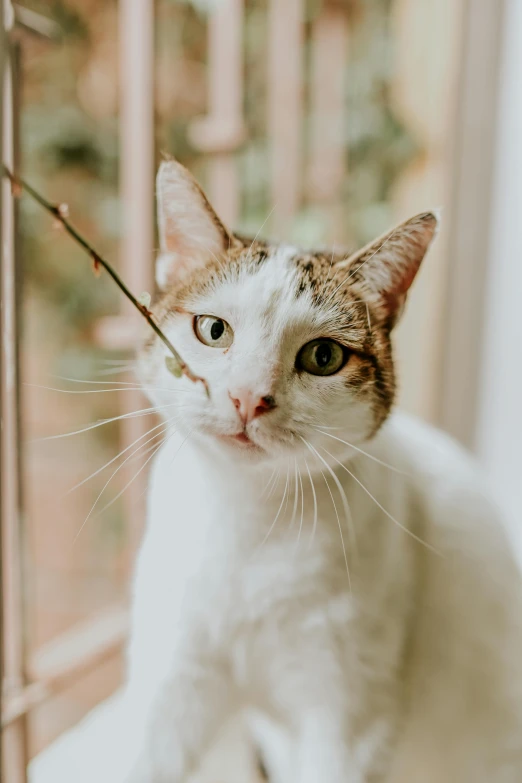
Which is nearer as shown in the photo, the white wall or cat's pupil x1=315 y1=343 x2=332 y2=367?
cat's pupil x1=315 y1=343 x2=332 y2=367

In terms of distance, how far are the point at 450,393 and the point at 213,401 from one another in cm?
107

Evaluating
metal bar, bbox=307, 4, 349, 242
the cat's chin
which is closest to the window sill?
the cat's chin

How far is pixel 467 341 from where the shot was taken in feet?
4.85

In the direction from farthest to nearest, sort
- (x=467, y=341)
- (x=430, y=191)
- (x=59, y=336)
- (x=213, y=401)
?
(x=59, y=336) → (x=467, y=341) → (x=430, y=191) → (x=213, y=401)

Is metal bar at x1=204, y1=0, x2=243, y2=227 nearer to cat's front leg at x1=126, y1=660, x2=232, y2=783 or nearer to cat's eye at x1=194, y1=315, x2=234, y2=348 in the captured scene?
cat's eye at x1=194, y1=315, x2=234, y2=348

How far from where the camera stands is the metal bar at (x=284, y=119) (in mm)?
1203

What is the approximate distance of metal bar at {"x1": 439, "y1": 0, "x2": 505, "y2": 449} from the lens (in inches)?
52.8

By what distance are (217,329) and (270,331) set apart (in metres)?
0.06

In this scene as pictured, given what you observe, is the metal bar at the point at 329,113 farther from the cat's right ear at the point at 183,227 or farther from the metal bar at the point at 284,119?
the cat's right ear at the point at 183,227

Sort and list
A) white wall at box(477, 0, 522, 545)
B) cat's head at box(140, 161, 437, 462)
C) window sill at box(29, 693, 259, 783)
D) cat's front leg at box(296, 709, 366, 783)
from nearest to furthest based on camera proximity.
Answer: cat's head at box(140, 161, 437, 462) < cat's front leg at box(296, 709, 366, 783) < window sill at box(29, 693, 259, 783) < white wall at box(477, 0, 522, 545)

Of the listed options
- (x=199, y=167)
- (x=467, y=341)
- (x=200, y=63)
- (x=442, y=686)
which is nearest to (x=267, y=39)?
(x=200, y=63)

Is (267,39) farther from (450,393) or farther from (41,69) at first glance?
(450,393)

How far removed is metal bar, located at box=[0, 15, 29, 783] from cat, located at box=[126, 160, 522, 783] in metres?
0.13

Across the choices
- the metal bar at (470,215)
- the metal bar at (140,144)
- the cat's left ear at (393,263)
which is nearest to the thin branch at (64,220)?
the cat's left ear at (393,263)
